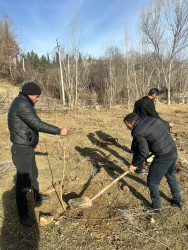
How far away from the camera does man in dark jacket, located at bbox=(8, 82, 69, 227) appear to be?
2.16 m

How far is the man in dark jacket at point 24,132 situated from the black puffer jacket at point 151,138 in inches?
41.6

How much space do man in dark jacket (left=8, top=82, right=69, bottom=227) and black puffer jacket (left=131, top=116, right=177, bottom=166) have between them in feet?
3.47

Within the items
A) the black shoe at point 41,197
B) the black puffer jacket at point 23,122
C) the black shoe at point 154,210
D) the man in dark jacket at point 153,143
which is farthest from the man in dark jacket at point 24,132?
the black shoe at point 154,210

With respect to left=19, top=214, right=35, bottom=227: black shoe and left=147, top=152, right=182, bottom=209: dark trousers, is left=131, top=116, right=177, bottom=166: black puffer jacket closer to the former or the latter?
left=147, top=152, right=182, bottom=209: dark trousers

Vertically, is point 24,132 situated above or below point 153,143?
above

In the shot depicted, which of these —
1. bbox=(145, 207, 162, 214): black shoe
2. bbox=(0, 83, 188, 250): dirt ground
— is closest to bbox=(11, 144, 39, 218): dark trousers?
bbox=(0, 83, 188, 250): dirt ground

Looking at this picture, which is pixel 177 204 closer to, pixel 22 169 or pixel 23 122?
pixel 22 169

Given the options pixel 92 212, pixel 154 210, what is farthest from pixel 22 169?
pixel 154 210

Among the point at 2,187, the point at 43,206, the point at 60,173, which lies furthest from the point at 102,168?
the point at 2,187

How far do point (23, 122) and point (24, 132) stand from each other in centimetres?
13

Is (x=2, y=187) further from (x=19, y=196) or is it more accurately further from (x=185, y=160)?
(x=185, y=160)

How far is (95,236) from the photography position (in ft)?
7.57

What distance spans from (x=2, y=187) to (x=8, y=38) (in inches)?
978

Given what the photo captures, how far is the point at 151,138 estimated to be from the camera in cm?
240
